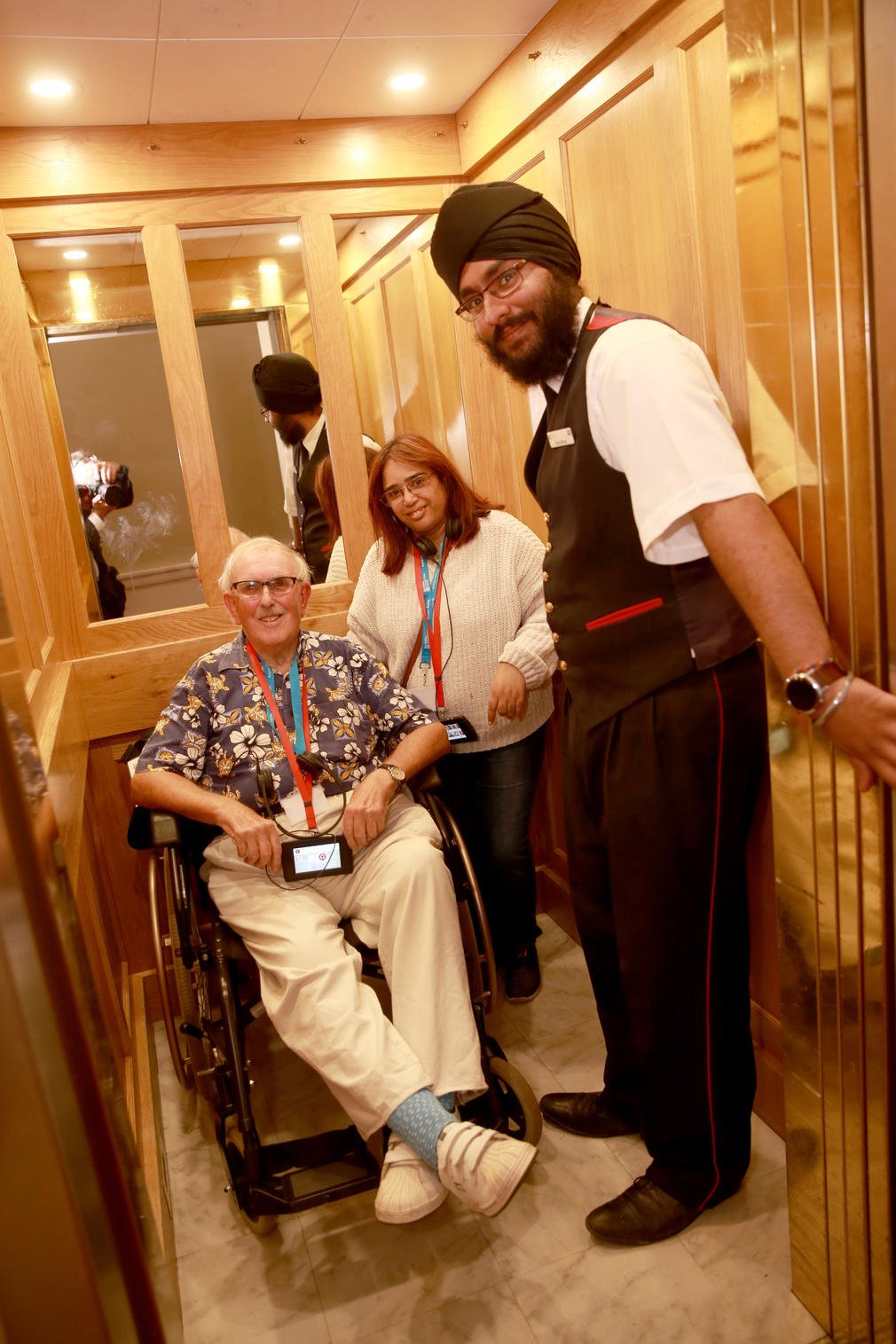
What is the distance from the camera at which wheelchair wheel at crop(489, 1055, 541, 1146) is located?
1759mm

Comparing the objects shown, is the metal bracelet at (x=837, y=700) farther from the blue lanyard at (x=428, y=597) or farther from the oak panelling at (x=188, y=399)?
the oak panelling at (x=188, y=399)

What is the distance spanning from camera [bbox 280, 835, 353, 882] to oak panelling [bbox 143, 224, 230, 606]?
1.00m

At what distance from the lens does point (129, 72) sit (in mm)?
2055

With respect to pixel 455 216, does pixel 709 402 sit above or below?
below

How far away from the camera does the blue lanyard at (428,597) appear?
2.39m

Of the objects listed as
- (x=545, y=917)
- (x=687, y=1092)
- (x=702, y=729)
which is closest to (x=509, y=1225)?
(x=687, y=1092)

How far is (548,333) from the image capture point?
5.23ft

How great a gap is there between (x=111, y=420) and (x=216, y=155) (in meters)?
0.75

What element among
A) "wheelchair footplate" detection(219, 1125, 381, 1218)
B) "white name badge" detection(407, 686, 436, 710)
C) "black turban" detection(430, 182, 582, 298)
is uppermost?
"black turban" detection(430, 182, 582, 298)

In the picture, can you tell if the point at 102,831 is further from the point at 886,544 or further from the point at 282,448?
the point at 886,544

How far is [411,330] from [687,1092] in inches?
89.0

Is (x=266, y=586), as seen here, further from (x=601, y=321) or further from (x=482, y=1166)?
(x=482, y=1166)

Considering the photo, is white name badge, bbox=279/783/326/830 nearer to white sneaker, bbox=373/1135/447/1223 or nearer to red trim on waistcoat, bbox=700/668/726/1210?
white sneaker, bbox=373/1135/447/1223

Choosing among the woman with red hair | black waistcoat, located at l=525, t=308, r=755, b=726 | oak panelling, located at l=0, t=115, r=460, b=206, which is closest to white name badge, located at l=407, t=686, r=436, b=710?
the woman with red hair
